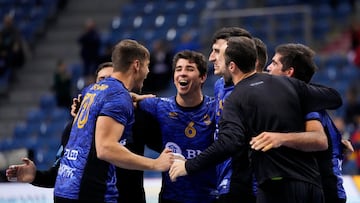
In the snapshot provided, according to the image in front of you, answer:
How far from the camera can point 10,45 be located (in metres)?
19.3

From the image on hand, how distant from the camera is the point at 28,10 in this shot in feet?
71.0

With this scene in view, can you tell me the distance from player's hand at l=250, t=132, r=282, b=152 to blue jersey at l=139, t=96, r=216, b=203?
1.35 metres

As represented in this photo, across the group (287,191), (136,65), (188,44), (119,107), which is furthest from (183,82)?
(188,44)

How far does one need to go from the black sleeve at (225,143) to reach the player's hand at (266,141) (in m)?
0.14

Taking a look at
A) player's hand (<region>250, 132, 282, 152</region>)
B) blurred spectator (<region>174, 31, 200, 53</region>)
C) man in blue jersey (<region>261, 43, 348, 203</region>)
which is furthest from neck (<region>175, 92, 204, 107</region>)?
blurred spectator (<region>174, 31, 200, 53</region>)

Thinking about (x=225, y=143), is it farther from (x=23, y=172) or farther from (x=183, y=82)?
(x=23, y=172)

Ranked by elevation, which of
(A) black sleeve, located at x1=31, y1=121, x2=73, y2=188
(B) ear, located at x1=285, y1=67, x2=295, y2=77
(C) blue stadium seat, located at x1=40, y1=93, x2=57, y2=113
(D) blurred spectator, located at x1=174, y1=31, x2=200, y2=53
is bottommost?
(A) black sleeve, located at x1=31, y1=121, x2=73, y2=188

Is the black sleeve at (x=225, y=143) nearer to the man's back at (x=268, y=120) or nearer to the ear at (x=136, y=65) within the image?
the man's back at (x=268, y=120)

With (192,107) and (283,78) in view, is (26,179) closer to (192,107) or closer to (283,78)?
(192,107)

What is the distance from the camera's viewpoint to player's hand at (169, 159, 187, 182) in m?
6.59

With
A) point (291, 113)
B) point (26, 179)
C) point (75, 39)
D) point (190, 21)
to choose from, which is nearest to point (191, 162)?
point (291, 113)

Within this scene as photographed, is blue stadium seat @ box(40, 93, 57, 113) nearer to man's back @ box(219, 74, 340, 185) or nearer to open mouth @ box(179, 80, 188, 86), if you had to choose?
open mouth @ box(179, 80, 188, 86)

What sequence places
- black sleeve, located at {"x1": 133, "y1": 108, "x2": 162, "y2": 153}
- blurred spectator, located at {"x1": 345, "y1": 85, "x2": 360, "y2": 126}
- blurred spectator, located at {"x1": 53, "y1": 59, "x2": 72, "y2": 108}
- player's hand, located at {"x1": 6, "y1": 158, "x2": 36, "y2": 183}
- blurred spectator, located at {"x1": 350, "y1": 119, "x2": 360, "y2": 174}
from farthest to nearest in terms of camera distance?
1. blurred spectator, located at {"x1": 53, "y1": 59, "x2": 72, "y2": 108}
2. blurred spectator, located at {"x1": 345, "y1": 85, "x2": 360, "y2": 126}
3. blurred spectator, located at {"x1": 350, "y1": 119, "x2": 360, "y2": 174}
4. black sleeve, located at {"x1": 133, "y1": 108, "x2": 162, "y2": 153}
5. player's hand, located at {"x1": 6, "y1": 158, "x2": 36, "y2": 183}

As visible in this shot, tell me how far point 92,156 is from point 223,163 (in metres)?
1.23
